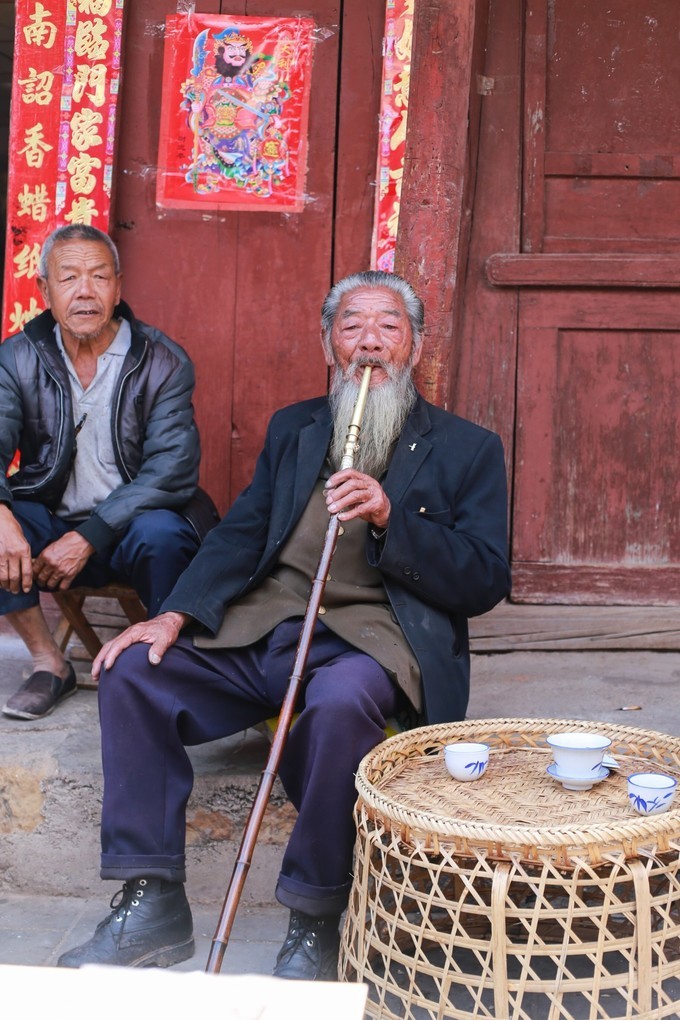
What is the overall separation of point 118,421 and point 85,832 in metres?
1.20

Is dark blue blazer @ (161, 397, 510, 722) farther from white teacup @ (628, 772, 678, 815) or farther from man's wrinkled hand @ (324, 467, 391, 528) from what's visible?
white teacup @ (628, 772, 678, 815)

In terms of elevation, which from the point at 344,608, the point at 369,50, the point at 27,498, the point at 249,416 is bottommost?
the point at 344,608

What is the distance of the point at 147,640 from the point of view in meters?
2.71

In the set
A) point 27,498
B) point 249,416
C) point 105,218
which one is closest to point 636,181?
point 249,416

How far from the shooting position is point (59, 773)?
3.12 m

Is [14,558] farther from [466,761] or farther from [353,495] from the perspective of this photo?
[466,761]

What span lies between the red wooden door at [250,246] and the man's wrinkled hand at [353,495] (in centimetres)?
145

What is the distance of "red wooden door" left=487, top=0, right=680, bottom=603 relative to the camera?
3.93 meters

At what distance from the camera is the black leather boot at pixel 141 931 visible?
257 centimetres

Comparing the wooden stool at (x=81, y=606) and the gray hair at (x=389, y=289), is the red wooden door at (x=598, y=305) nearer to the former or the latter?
the gray hair at (x=389, y=289)

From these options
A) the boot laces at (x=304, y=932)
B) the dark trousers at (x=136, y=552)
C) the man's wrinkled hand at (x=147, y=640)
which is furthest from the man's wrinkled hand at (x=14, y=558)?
the boot laces at (x=304, y=932)

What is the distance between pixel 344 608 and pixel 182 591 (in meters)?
0.41

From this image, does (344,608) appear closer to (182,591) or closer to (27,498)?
(182,591)

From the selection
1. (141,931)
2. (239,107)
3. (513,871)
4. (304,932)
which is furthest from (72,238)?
(513,871)
